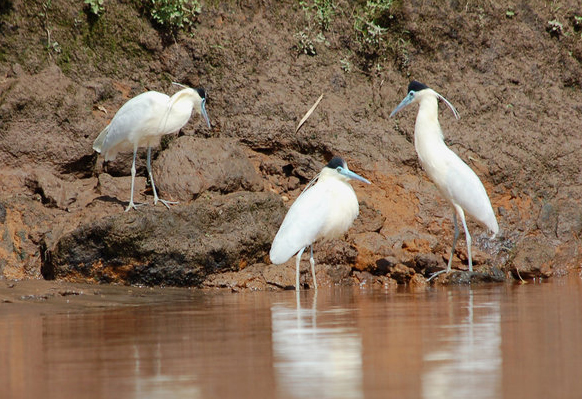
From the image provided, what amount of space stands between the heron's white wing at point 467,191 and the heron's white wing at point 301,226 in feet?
5.24

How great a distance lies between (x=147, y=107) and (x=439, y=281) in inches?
155

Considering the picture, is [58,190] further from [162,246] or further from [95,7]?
[95,7]

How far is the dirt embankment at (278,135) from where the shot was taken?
8773mm

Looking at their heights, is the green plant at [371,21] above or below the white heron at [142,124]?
above

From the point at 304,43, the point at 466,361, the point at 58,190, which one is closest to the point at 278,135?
the point at 304,43

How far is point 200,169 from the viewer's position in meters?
9.62

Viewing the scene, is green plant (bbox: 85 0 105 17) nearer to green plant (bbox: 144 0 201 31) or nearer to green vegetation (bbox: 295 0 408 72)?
green plant (bbox: 144 0 201 31)

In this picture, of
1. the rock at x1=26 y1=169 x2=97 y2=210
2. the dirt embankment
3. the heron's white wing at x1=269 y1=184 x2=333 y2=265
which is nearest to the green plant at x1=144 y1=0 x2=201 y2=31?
the dirt embankment

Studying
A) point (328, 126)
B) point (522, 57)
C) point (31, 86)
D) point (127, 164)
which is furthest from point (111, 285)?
point (522, 57)

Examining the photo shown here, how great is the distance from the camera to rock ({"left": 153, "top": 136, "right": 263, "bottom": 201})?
9570 millimetres

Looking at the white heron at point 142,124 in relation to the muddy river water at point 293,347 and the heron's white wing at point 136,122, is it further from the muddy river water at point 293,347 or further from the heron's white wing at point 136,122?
the muddy river water at point 293,347

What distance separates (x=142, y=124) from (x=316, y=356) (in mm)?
6006

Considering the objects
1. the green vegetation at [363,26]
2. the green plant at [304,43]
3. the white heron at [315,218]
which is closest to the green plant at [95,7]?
the green plant at [304,43]

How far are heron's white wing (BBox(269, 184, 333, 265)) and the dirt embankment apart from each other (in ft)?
1.86
